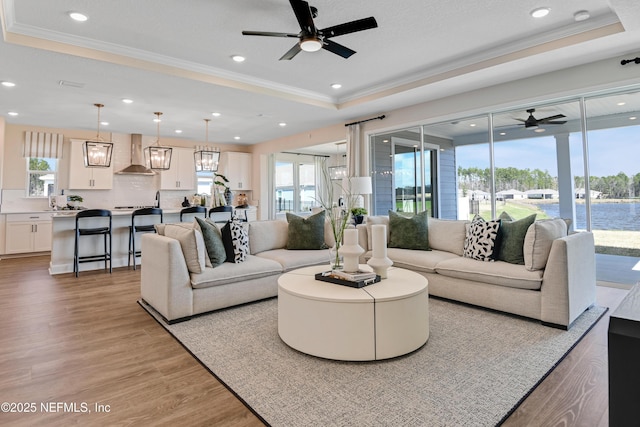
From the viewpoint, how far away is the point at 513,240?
339 cm

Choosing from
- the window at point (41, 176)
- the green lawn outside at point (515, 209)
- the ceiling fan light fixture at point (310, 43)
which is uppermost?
the ceiling fan light fixture at point (310, 43)

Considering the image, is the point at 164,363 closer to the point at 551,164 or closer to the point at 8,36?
the point at 8,36

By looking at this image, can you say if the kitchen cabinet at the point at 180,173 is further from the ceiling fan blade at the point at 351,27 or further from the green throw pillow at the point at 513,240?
the green throw pillow at the point at 513,240

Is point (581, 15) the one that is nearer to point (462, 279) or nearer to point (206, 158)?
point (462, 279)

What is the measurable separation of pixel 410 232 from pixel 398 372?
94.0 inches

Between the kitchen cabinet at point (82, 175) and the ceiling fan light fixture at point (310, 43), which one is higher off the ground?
the ceiling fan light fixture at point (310, 43)

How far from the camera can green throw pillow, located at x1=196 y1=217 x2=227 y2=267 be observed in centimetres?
345

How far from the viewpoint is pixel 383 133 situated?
21.5 ft

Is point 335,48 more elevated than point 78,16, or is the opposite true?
point 78,16

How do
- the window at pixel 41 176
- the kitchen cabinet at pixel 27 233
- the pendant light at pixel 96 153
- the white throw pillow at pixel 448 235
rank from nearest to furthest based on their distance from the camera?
the white throw pillow at pixel 448 235 → the pendant light at pixel 96 153 → the kitchen cabinet at pixel 27 233 → the window at pixel 41 176

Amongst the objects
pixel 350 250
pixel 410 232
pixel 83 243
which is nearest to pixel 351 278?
pixel 350 250

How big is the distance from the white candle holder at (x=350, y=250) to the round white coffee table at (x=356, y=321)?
10.6 inches

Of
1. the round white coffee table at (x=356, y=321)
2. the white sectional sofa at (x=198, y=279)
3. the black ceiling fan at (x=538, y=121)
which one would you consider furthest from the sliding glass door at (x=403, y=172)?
the round white coffee table at (x=356, y=321)

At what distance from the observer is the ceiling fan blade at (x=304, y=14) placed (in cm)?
264
